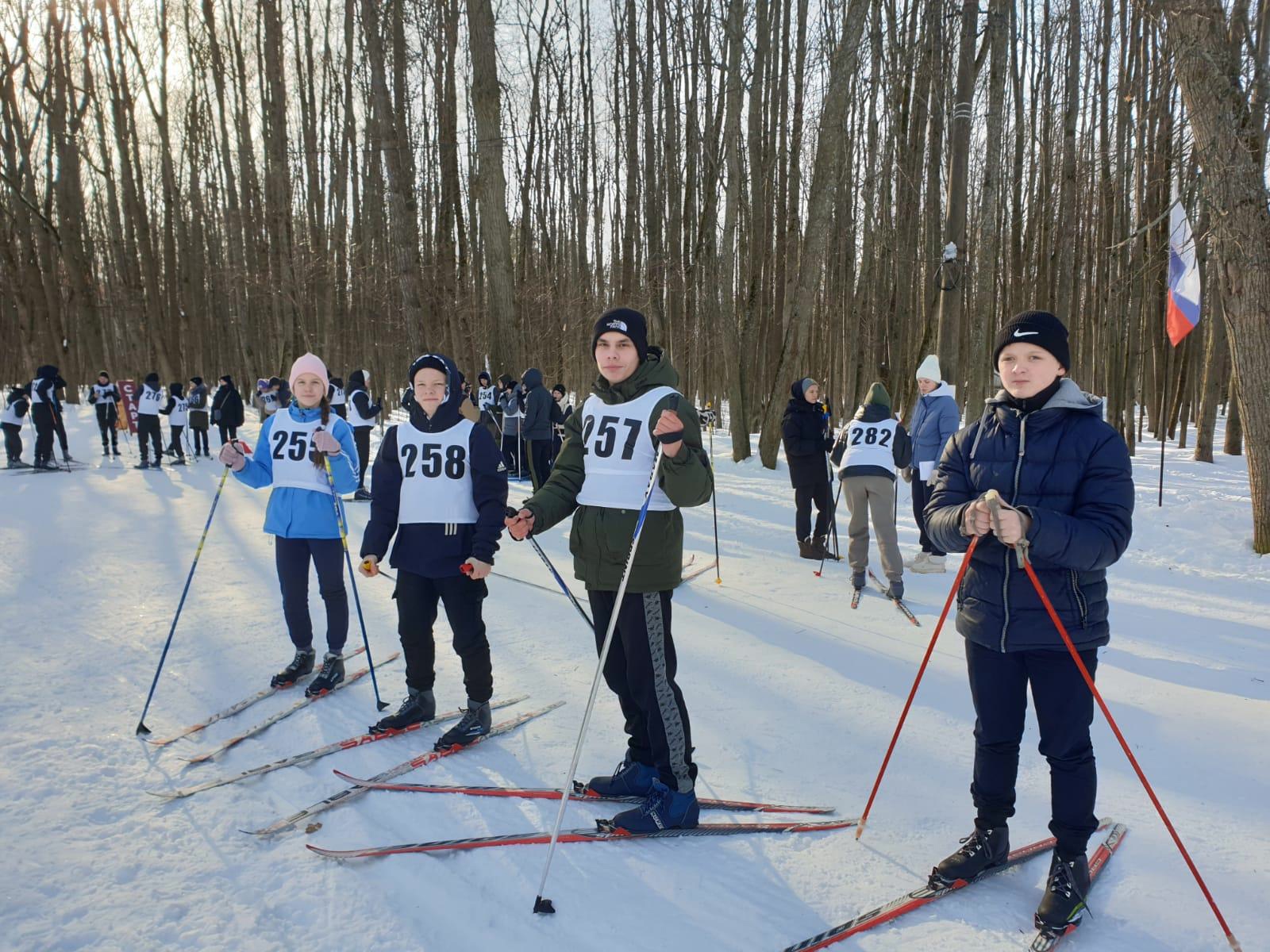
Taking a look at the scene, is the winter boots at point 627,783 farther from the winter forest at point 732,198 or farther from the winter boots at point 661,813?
the winter forest at point 732,198

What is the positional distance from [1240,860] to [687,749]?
2130mm

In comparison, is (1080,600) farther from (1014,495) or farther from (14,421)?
(14,421)

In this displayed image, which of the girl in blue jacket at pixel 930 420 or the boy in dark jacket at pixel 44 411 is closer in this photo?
the girl in blue jacket at pixel 930 420

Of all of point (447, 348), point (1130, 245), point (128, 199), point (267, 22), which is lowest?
point (447, 348)

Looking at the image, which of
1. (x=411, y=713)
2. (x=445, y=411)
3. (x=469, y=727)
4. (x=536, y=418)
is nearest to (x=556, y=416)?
(x=536, y=418)

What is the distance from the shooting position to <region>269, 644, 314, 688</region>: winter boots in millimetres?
4562

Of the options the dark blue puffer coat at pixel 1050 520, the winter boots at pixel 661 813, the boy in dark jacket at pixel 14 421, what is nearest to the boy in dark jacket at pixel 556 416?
the winter boots at pixel 661 813

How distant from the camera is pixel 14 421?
14.4 meters

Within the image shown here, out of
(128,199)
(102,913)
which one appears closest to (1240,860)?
(102,913)

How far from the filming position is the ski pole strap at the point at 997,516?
241 centimetres

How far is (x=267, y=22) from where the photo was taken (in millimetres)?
17703

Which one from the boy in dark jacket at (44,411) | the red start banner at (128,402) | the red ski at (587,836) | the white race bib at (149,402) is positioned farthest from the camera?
the red start banner at (128,402)

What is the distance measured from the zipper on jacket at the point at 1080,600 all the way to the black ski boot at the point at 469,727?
2.80 metres

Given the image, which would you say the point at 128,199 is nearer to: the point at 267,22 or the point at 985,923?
the point at 267,22
